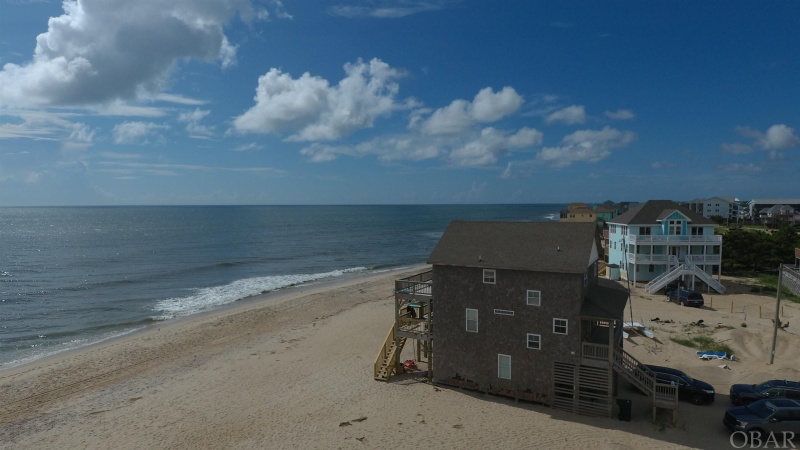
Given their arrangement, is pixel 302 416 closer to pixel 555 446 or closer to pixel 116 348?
pixel 555 446

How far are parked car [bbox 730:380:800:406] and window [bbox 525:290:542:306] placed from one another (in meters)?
9.64

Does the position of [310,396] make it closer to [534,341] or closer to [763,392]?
[534,341]

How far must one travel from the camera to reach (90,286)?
5775 centimetres

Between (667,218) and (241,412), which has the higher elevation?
(667,218)

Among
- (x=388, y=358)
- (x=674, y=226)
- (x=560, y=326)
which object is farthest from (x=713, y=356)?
(x=674, y=226)

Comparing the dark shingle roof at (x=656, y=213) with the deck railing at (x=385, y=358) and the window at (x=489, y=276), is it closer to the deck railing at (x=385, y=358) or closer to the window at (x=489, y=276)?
the window at (x=489, y=276)

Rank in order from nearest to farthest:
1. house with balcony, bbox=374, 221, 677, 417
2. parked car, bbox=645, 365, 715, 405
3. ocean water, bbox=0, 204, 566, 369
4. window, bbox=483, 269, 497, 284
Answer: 1. house with balcony, bbox=374, 221, 677, 417
2. parked car, bbox=645, 365, 715, 405
3. window, bbox=483, 269, 497, 284
4. ocean water, bbox=0, 204, 566, 369

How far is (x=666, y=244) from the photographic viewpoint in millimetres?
46500

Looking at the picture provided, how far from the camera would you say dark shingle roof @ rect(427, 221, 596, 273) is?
69.1ft

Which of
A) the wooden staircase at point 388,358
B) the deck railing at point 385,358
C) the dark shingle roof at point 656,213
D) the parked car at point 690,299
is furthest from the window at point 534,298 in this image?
the dark shingle roof at point 656,213

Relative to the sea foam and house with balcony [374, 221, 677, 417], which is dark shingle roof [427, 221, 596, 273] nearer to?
house with balcony [374, 221, 677, 417]

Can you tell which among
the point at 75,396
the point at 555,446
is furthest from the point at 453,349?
the point at 75,396

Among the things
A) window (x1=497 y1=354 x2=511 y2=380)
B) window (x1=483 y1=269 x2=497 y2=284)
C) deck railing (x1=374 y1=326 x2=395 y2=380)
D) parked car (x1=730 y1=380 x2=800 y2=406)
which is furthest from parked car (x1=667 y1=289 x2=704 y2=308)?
deck railing (x1=374 y1=326 x2=395 y2=380)

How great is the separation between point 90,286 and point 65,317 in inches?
616
